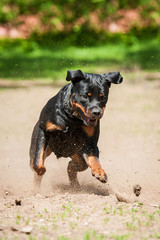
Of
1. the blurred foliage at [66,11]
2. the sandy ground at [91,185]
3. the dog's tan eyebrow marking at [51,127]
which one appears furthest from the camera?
the blurred foliage at [66,11]

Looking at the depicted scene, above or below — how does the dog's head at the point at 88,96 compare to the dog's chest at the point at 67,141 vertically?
above

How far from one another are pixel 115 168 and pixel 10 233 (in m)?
3.22

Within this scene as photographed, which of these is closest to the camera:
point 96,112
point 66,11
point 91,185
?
point 96,112

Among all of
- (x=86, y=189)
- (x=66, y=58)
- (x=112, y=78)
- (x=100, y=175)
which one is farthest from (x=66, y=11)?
(x=100, y=175)

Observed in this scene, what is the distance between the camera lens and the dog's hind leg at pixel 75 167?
19.7 feet

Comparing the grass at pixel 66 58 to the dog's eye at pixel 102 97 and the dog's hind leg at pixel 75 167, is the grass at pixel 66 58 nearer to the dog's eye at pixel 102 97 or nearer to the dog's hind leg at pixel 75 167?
the dog's hind leg at pixel 75 167

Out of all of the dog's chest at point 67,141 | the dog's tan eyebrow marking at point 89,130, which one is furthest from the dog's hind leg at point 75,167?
the dog's tan eyebrow marking at point 89,130

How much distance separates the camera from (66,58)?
20.8 m

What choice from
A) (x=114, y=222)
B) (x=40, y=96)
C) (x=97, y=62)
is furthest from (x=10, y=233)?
(x=97, y=62)

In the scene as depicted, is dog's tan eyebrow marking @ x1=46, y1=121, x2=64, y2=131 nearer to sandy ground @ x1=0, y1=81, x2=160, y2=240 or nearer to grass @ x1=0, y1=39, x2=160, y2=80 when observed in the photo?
sandy ground @ x1=0, y1=81, x2=160, y2=240

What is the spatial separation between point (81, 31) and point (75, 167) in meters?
17.7

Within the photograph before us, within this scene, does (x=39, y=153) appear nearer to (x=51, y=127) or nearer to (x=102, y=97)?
(x=51, y=127)

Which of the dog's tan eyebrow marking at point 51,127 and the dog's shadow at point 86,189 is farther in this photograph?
the dog's shadow at point 86,189

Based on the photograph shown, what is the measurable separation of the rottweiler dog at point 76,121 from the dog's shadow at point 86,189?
0.42m
